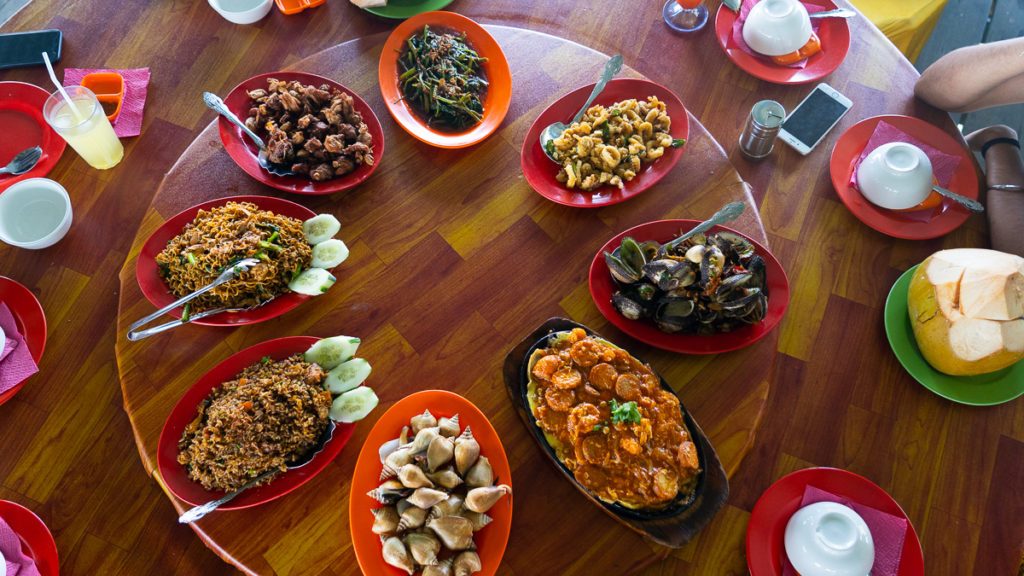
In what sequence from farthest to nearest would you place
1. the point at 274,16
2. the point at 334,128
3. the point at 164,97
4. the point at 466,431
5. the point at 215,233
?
the point at 274,16, the point at 164,97, the point at 334,128, the point at 215,233, the point at 466,431

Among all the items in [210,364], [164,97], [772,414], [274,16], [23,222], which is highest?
[274,16]

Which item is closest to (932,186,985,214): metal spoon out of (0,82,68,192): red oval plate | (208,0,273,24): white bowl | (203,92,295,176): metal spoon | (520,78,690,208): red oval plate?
(520,78,690,208): red oval plate

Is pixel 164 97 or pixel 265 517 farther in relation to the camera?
pixel 164 97

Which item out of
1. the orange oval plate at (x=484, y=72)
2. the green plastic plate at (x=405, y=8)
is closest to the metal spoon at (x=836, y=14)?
the orange oval plate at (x=484, y=72)

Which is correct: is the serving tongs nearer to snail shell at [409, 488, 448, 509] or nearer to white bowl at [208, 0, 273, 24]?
snail shell at [409, 488, 448, 509]

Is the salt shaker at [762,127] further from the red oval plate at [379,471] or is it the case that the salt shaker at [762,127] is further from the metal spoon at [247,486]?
the metal spoon at [247,486]

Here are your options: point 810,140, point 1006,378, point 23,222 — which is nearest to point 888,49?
point 810,140

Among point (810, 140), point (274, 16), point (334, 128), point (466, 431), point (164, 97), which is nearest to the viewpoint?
point (466, 431)

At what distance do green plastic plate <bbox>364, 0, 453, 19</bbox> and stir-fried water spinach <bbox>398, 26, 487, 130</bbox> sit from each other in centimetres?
27

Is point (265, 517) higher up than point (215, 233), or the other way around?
point (215, 233)

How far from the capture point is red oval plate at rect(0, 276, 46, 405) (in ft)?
7.13

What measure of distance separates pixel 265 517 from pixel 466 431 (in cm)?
69

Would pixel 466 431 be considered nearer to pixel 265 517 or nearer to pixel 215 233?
pixel 265 517

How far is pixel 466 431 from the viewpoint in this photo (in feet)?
5.91
